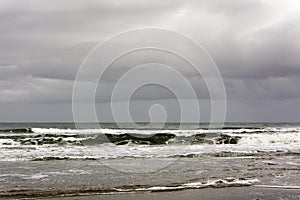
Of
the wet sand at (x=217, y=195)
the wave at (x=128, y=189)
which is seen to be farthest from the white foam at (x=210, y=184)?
the wet sand at (x=217, y=195)

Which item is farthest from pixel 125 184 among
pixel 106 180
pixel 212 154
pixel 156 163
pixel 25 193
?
pixel 212 154

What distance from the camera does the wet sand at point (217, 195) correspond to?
12.1 m

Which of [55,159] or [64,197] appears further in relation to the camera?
[55,159]

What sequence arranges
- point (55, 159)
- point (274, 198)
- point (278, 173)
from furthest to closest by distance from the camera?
point (55, 159) → point (278, 173) → point (274, 198)

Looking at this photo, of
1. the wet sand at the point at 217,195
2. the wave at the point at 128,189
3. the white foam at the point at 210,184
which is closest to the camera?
the wet sand at the point at 217,195

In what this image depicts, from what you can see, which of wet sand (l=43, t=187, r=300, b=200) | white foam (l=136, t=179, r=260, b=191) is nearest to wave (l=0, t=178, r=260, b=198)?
white foam (l=136, t=179, r=260, b=191)

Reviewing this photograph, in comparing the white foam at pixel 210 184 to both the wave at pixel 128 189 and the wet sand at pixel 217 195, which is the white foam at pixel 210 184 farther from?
the wet sand at pixel 217 195

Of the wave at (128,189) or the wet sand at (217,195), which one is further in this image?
the wave at (128,189)

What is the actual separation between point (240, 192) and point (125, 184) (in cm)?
388

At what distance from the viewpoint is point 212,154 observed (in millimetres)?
25656

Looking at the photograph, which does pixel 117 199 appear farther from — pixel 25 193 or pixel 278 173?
pixel 278 173

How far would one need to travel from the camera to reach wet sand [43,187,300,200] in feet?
39.8

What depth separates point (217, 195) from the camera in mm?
12586

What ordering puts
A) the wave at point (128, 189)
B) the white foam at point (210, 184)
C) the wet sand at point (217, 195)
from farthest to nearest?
the white foam at point (210, 184)
the wave at point (128, 189)
the wet sand at point (217, 195)
